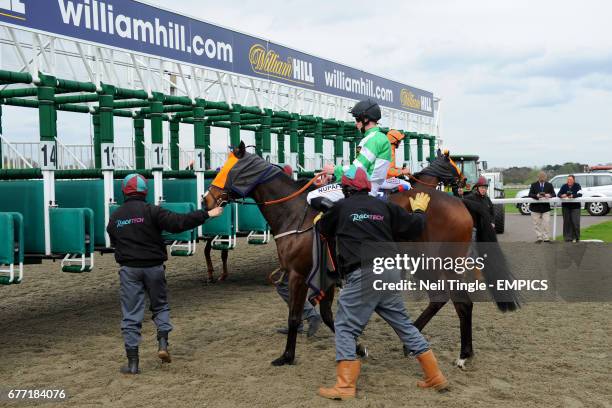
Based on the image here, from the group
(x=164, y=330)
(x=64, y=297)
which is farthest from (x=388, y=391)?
(x=64, y=297)

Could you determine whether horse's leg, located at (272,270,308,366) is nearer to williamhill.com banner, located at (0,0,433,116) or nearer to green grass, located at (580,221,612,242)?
williamhill.com banner, located at (0,0,433,116)

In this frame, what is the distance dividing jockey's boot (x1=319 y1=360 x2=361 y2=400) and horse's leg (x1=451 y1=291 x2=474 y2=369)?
1.23 metres

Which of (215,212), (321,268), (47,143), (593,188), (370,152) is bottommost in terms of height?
(321,268)

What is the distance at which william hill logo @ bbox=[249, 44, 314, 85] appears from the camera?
32.4ft

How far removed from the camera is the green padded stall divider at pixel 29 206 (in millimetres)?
6297

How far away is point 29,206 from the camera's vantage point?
6.39 meters

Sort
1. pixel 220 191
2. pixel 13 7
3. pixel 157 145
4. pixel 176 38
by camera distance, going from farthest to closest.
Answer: pixel 176 38
pixel 157 145
pixel 13 7
pixel 220 191

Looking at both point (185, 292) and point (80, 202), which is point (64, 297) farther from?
point (80, 202)

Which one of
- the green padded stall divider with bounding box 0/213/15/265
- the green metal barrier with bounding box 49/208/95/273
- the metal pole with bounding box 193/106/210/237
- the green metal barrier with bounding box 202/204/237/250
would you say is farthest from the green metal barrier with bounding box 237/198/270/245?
the green padded stall divider with bounding box 0/213/15/265

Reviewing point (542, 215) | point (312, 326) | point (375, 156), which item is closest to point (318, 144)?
point (542, 215)

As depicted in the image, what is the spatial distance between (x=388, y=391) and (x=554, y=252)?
26.8 feet

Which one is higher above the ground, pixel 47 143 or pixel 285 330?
pixel 47 143

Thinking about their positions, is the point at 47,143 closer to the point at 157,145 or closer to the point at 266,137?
the point at 157,145

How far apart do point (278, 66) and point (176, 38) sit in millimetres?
2653
